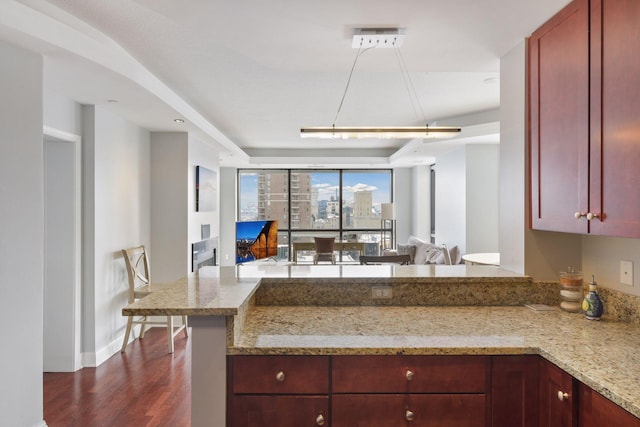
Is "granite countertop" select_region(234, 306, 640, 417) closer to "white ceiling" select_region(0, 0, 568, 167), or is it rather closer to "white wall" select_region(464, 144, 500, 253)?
"white ceiling" select_region(0, 0, 568, 167)

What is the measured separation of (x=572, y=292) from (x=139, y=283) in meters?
4.16

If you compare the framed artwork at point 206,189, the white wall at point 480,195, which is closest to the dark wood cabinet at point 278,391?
the framed artwork at point 206,189

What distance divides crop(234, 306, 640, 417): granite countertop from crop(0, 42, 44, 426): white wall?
146 cm

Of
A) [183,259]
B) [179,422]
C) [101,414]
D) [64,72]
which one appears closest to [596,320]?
[179,422]

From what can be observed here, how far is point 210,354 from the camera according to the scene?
4.91ft

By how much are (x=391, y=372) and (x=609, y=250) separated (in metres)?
1.29

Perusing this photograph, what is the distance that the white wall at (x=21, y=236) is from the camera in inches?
86.3

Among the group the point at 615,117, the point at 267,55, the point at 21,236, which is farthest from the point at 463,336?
the point at 21,236

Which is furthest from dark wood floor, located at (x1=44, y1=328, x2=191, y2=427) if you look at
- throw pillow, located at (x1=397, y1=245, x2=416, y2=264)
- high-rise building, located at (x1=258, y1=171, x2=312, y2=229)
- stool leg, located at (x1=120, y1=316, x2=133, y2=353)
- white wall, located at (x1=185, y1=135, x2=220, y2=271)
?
Answer: high-rise building, located at (x1=258, y1=171, x2=312, y2=229)

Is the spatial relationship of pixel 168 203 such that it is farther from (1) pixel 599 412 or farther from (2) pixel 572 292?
(1) pixel 599 412

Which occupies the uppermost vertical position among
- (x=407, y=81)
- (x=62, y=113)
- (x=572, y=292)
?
(x=407, y=81)

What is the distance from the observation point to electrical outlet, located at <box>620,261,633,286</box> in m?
1.76

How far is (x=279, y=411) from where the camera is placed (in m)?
1.50

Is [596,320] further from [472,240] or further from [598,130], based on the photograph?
[472,240]
